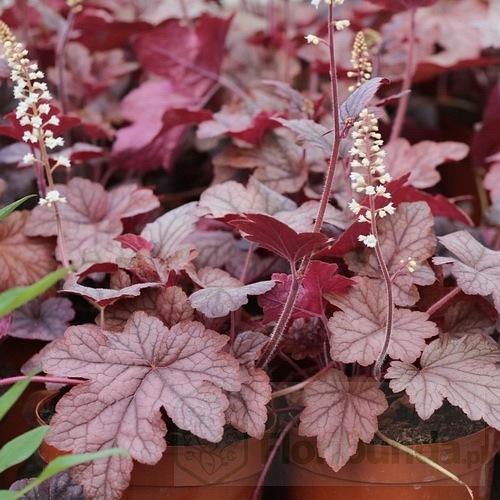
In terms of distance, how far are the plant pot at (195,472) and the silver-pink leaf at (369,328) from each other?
17 cm

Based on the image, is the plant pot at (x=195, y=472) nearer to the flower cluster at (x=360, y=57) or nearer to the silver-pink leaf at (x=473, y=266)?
the silver-pink leaf at (x=473, y=266)

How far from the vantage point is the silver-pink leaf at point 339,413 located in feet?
2.80

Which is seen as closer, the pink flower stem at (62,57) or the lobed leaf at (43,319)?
the lobed leaf at (43,319)

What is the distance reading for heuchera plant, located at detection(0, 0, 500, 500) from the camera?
0.82 m

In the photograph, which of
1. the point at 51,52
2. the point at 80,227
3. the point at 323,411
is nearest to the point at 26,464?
the point at 80,227

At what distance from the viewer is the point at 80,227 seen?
1161 mm

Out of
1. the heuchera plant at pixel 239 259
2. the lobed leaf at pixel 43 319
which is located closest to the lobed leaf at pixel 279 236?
the heuchera plant at pixel 239 259

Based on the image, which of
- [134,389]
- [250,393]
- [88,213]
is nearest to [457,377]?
[250,393]

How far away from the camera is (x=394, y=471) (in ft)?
2.96

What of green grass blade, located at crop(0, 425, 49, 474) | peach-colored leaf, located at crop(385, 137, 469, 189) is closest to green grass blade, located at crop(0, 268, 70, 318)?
green grass blade, located at crop(0, 425, 49, 474)

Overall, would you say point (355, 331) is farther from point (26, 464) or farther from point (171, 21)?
point (171, 21)

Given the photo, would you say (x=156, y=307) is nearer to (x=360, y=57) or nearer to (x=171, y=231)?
(x=171, y=231)

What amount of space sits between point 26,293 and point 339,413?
43 centimetres

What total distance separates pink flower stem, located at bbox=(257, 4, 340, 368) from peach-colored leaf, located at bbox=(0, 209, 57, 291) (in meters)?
0.41
